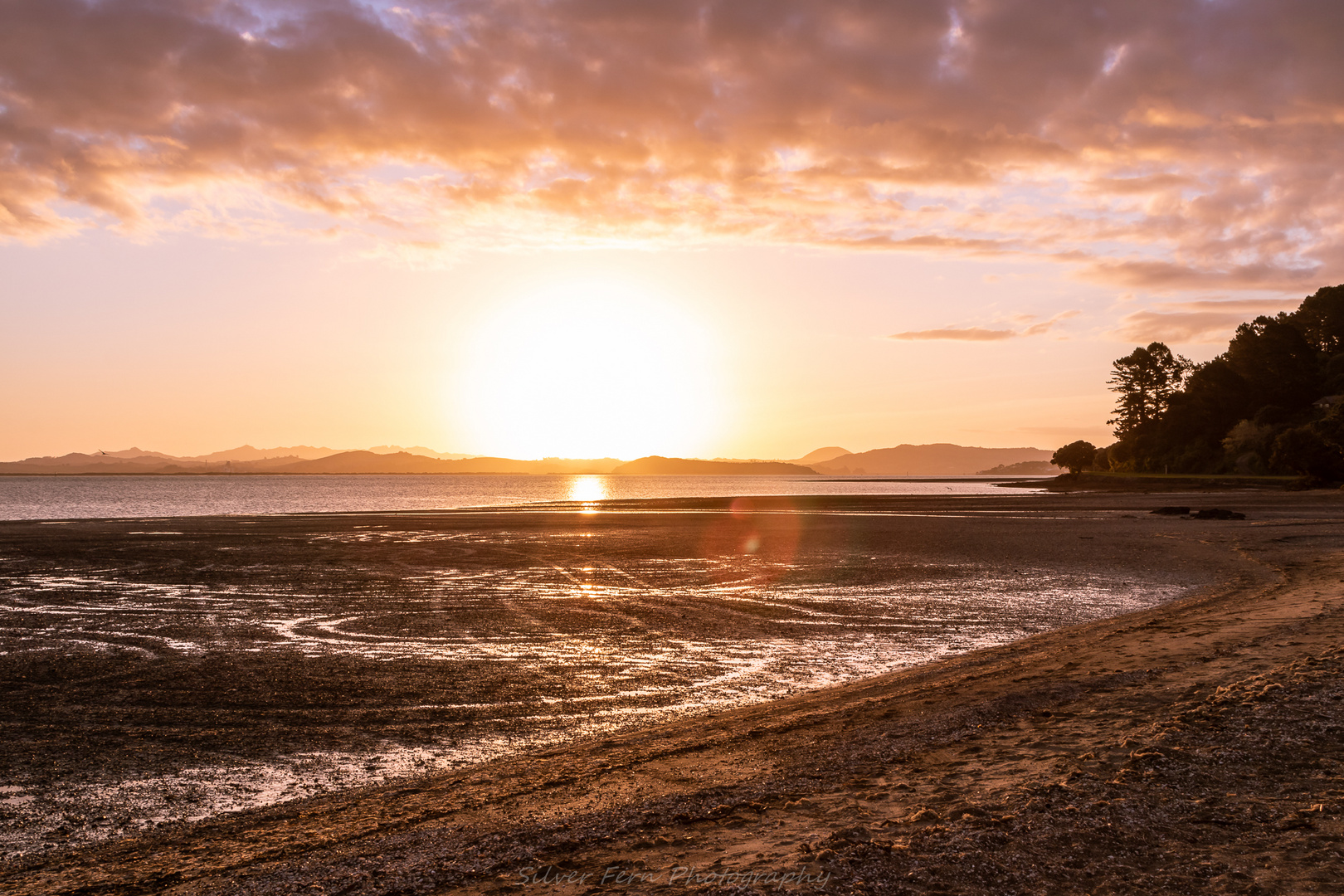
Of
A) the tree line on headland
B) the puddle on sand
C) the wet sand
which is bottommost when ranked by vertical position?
the puddle on sand

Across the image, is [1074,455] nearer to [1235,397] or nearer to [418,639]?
[1235,397]

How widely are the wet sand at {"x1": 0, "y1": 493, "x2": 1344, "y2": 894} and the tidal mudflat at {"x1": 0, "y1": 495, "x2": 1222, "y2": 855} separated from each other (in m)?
0.67

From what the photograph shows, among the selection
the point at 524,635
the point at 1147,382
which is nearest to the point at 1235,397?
the point at 1147,382

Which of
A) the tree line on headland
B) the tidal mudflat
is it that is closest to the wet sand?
the tidal mudflat

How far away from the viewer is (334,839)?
588 cm

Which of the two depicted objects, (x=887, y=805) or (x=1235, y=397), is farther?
(x=1235, y=397)

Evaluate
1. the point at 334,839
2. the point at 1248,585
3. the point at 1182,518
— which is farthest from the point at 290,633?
the point at 1182,518

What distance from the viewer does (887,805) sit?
6.09 m

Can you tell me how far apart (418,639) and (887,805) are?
10.0m

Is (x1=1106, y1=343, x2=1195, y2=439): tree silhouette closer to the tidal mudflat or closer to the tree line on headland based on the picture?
the tree line on headland

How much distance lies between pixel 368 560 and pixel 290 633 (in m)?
12.7

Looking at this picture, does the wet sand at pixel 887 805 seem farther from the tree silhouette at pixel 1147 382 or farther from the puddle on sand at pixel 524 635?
the tree silhouette at pixel 1147 382

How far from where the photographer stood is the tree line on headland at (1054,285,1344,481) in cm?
9656

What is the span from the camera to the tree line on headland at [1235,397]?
317 ft
